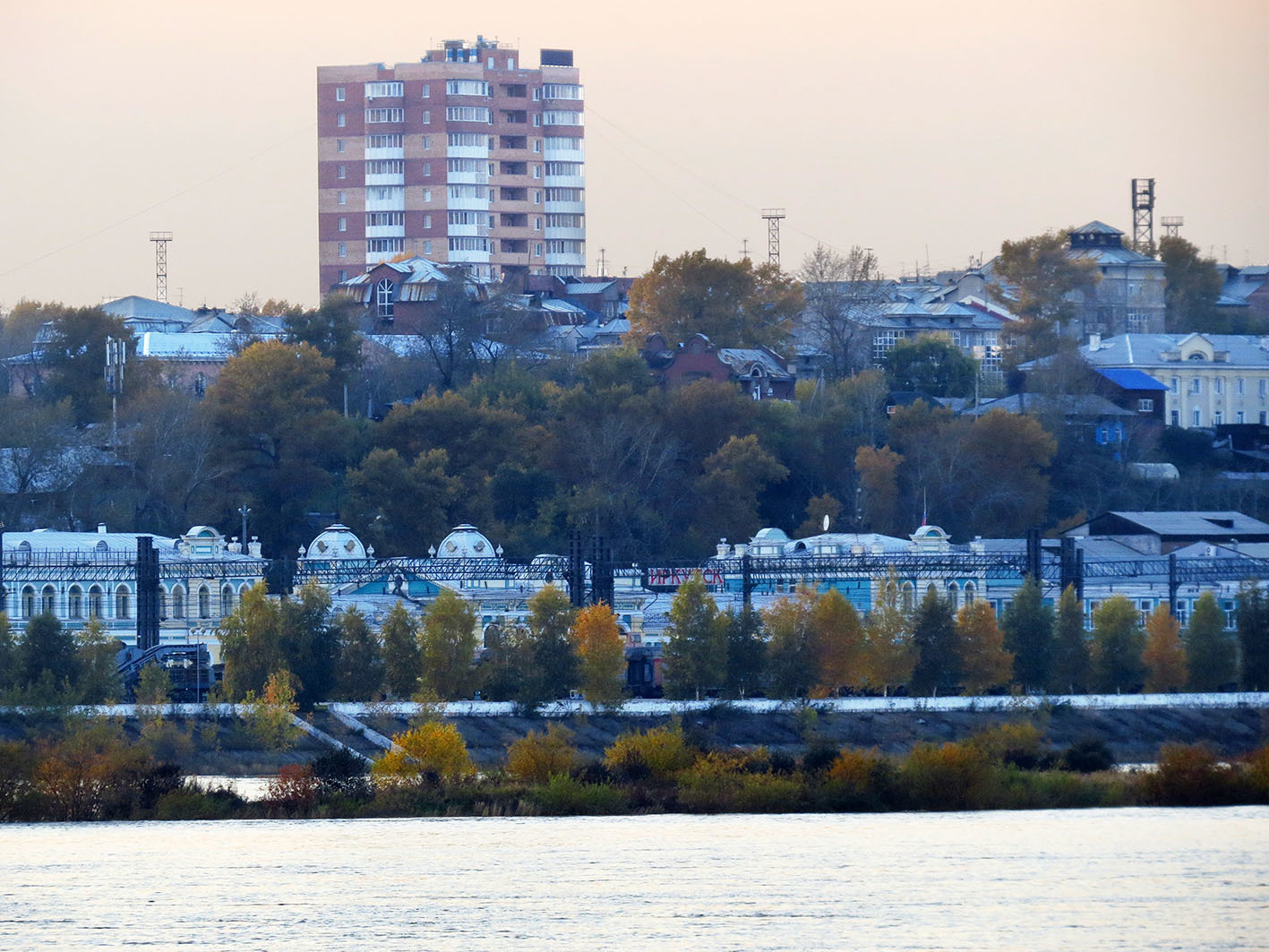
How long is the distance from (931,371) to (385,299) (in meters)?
26.0

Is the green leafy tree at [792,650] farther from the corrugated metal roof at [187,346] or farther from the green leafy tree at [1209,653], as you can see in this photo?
the corrugated metal roof at [187,346]

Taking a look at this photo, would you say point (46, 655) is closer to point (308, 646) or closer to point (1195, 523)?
point (308, 646)

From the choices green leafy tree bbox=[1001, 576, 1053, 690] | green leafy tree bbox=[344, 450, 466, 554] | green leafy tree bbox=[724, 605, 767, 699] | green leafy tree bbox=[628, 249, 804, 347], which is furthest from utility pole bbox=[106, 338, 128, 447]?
green leafy tree bbox=[1001, 576, 1053, 690]

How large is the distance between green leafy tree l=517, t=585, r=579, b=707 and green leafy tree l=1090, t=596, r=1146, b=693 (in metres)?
11.2

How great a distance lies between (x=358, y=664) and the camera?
5181cm

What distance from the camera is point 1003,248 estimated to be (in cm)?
9188

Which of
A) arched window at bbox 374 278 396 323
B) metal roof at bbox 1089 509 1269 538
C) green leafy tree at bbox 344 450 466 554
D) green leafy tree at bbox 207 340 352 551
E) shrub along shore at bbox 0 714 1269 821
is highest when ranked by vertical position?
arched window at bbox 374 278 396 323

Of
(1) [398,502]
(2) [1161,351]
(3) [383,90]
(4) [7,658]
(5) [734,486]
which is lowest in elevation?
(4) [7,658]

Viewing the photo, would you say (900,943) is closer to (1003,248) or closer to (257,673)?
(257,673)

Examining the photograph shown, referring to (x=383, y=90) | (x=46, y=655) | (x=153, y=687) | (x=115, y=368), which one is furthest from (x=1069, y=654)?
(x=383, y=90)

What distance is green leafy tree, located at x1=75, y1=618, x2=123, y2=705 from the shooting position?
163 feet

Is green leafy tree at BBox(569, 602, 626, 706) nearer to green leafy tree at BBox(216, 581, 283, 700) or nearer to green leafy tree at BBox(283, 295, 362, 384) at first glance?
green leafy tree at BBox(216, 581, 283, 700)

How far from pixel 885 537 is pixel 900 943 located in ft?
132

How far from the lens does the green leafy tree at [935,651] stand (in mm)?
52812
